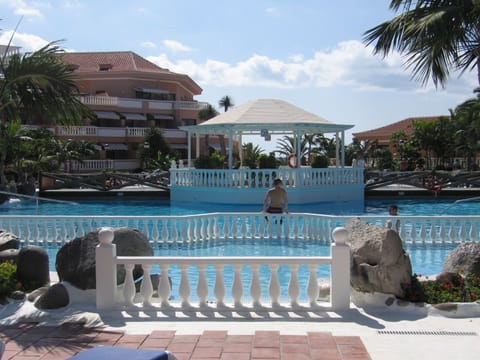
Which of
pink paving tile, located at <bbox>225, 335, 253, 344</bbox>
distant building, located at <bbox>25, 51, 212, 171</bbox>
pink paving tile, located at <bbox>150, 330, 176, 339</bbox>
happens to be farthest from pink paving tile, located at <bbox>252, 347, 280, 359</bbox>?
distant building, located at <bbox>25, 51, 212, 171</bbox>

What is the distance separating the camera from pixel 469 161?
40.2m

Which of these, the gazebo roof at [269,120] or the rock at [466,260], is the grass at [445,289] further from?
the gazebo roof at [269,120]

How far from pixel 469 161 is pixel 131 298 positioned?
126 ft

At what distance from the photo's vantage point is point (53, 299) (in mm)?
6469

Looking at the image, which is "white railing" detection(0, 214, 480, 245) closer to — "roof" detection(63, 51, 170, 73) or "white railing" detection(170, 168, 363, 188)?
"white railing" detection(170, 168, 363, 188)

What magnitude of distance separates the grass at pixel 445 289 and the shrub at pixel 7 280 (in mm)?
4784

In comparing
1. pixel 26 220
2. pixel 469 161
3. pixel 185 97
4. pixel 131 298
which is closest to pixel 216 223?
pixel 26 220

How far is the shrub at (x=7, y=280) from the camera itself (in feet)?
22.1

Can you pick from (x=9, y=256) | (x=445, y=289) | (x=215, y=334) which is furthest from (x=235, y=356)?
(x=9, y=256)

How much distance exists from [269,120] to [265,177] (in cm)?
235

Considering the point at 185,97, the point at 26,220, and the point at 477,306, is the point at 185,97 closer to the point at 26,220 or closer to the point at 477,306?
the point at 26,220

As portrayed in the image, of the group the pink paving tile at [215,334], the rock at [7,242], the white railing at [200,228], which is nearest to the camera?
the pink paving tile at [215,334]

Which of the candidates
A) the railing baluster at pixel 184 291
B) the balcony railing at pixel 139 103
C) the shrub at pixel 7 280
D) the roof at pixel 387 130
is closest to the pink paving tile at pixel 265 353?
the railing baluster at pixel 184 291

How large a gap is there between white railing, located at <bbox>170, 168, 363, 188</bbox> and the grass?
15.0 m
